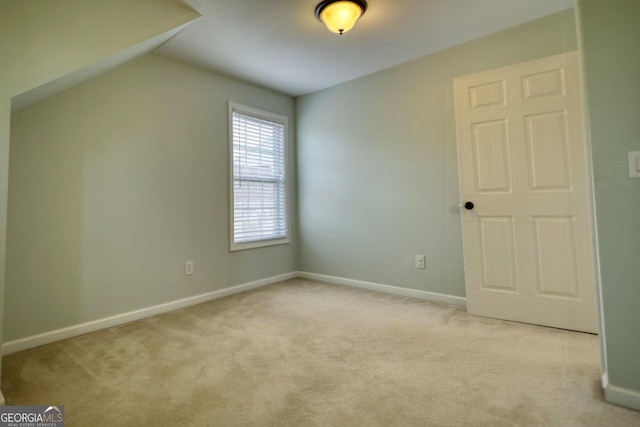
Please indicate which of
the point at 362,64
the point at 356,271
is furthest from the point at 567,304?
the point at 362,64

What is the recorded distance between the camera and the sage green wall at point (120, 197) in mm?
2168

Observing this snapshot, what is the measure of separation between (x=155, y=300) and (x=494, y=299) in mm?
2919

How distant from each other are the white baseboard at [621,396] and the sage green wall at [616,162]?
19 mm

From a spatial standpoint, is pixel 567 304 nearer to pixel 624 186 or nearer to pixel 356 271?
pixel 624 186

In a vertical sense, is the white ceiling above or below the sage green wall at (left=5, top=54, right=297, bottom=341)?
above

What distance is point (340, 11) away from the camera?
Answer: 7.09 ft

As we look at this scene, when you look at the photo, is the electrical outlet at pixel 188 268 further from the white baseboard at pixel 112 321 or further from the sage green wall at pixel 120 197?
the white baseboard at pixel 112 321

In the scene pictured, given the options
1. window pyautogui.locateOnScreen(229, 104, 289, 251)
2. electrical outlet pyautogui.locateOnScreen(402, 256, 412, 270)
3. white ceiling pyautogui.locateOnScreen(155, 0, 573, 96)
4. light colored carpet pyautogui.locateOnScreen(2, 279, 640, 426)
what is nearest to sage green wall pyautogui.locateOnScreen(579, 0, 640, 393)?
light colored carpet pyautogui.locateOnScreen(2, 279, 640, 426)

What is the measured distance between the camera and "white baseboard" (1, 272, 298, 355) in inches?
83.0

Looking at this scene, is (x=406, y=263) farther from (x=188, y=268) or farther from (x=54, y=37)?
(x=54, y=37)

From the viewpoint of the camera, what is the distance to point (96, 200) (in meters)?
2.47

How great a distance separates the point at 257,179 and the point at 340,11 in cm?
204

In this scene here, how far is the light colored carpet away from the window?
120cm

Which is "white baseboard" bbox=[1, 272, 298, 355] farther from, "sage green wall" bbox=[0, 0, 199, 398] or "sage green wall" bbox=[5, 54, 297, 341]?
"sage green wall" bbox=[0, 0, 199, 398]
